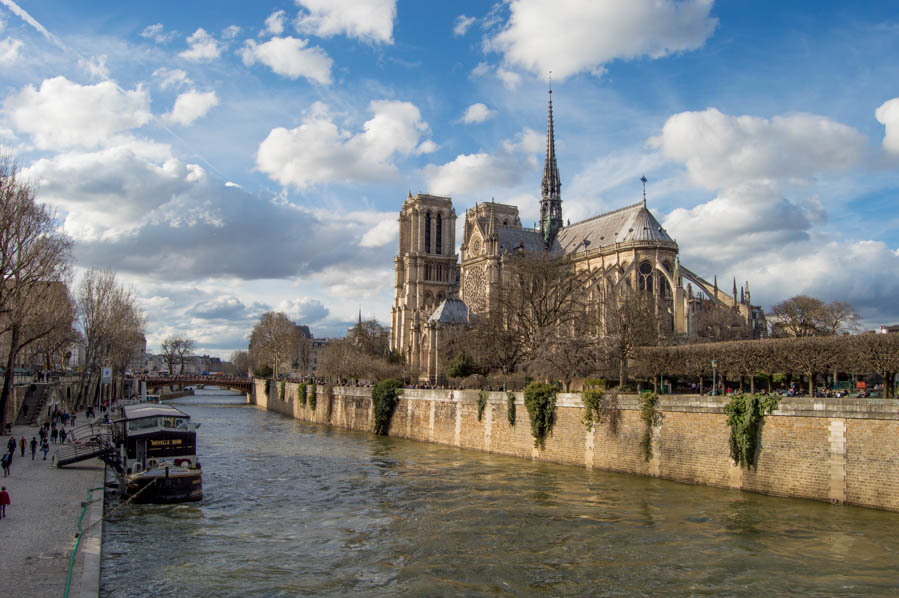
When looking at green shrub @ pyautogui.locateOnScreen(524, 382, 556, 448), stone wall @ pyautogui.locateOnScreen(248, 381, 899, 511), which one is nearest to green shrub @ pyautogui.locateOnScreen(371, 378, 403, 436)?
stone wall @ pyautogui.locateOnScreen(248, 381, 899, 511)

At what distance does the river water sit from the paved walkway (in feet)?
2.86

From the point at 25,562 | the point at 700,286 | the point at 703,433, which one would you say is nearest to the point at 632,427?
the point at 703,433

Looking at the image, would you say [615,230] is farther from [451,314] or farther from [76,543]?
[76,543]

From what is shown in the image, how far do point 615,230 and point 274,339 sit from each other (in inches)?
2107

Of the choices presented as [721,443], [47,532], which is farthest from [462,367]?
[47,532]

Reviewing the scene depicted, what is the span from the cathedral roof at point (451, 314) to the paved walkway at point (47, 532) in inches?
1888

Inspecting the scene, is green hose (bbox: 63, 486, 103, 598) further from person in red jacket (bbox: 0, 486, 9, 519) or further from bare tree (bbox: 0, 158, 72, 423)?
bare tree (bbox: 0, 158, 72, 423)

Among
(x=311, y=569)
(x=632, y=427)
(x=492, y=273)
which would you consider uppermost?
(x=492, y=273)

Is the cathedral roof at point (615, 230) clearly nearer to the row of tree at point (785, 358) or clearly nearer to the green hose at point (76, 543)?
the row of tree at point (785, 358)

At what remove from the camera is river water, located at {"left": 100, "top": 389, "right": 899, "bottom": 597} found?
16.2 metres

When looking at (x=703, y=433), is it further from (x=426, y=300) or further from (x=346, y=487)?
(x=426, y=300)

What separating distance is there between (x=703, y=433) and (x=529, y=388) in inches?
402

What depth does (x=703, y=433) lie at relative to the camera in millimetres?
27594

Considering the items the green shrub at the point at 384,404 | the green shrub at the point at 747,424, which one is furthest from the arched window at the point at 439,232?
the green shrub at the point at 747,424
